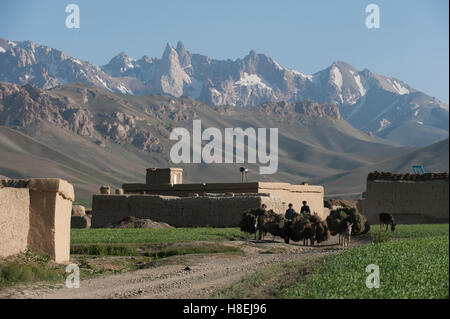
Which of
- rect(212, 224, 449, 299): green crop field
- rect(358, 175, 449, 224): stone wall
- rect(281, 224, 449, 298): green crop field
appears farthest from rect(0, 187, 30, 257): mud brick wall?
rect(358, 175, 449, 224): stone wall

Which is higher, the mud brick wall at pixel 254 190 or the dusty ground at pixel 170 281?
the mud brick wall at pixel 254 190

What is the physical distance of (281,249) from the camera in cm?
2369

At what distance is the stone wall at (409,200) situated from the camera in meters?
40.0

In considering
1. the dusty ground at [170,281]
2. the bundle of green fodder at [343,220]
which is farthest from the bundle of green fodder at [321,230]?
the dusty ground at [170,281]

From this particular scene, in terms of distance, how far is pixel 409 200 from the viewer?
40844 mm

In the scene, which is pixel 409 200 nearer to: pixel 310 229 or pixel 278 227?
pixel 278 227

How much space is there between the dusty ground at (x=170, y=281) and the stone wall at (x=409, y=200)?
2243cm

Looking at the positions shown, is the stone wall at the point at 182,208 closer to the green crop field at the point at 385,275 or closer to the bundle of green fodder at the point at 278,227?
the bundle of green fodder at the point at 278,227

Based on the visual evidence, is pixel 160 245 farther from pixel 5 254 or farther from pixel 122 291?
pixel 122 291

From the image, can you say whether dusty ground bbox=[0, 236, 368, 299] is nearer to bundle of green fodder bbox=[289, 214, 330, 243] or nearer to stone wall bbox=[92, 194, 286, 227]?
bundle of green fodder bbox=[289, 214, 330, 243]

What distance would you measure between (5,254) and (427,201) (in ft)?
97.3

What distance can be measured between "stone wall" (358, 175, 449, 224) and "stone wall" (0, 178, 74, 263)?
1073 inches
